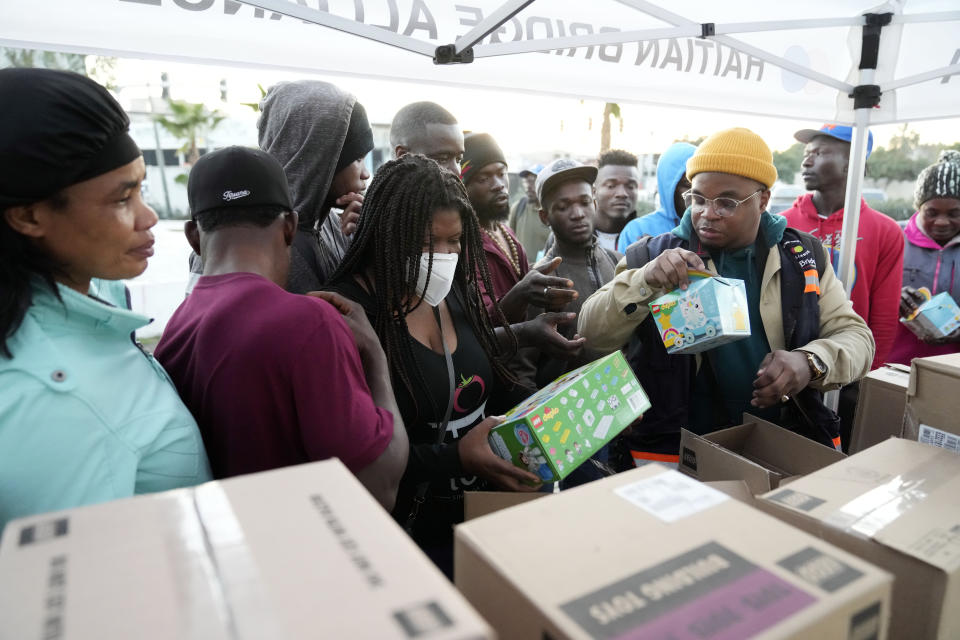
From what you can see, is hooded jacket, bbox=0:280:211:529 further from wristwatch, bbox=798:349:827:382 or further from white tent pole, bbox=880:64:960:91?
white tent pole, bbox=880:64:960:91

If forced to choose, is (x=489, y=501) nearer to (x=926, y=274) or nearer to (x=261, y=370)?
(x=261, y=370)

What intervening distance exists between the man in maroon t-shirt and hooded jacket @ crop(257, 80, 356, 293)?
618mm

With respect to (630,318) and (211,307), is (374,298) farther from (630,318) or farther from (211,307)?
(630,318)

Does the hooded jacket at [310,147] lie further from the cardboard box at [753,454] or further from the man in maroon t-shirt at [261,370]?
the cardboard box at [753,454]

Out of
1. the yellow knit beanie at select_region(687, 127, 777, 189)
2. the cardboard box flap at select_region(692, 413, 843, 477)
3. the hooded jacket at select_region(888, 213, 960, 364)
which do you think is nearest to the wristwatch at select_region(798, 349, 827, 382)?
the cardboard box flap at select_region(692, 413, 843, 477)

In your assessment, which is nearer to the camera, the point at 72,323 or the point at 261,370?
the point at 72,323

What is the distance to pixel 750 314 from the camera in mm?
2225

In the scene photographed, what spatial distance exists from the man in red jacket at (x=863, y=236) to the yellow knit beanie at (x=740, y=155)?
4.91 ft

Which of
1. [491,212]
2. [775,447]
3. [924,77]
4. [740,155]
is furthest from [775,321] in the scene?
[924,77]

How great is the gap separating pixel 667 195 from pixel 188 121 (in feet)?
80.1

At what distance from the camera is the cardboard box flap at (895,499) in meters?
0.94

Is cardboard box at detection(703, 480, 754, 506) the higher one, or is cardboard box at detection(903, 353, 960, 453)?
cardboard box at detection(903, 353, 960, 453)

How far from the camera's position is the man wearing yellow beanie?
2.16 metres

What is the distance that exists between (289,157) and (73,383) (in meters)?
1.34
